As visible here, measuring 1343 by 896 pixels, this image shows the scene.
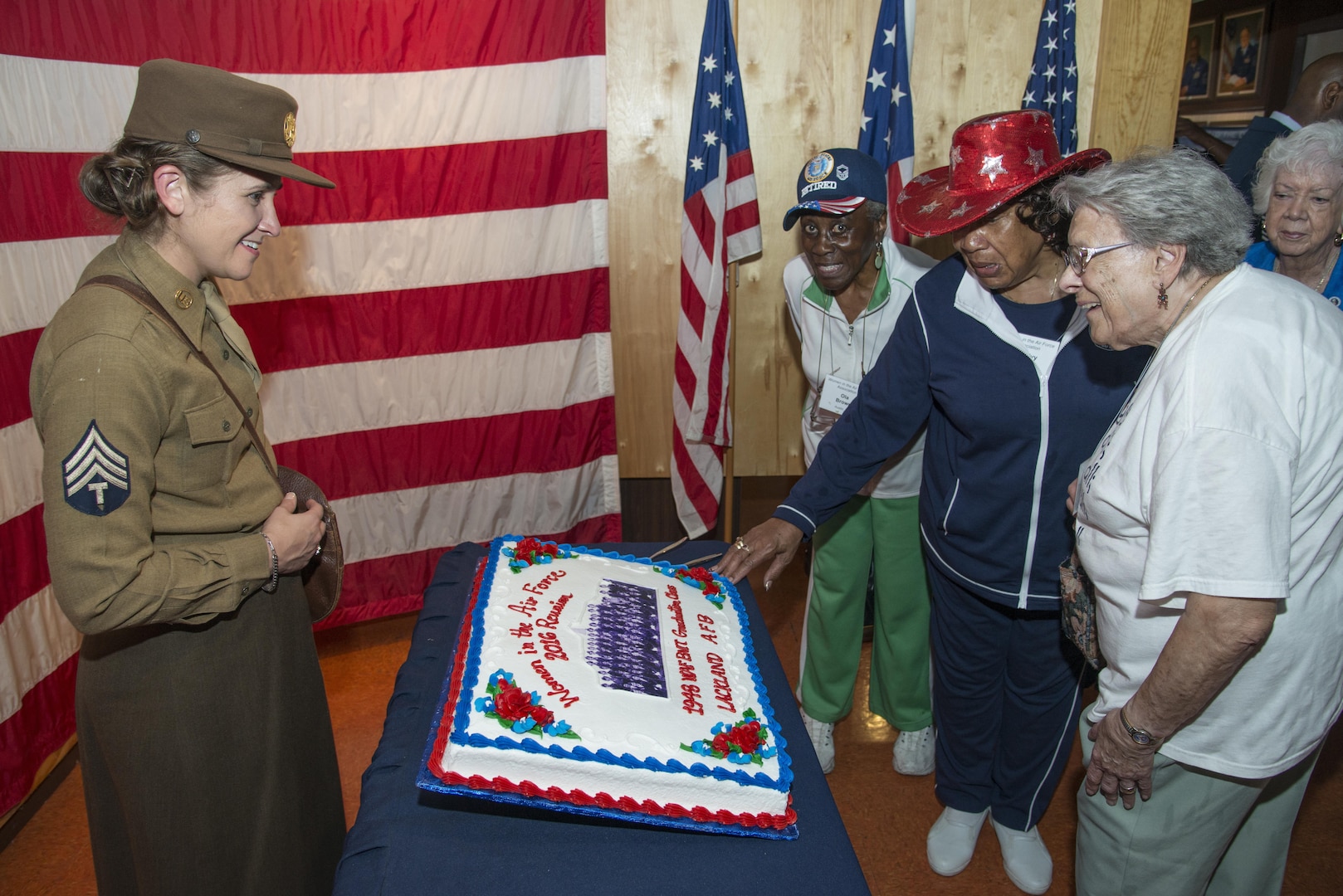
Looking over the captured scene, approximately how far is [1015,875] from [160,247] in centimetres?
236

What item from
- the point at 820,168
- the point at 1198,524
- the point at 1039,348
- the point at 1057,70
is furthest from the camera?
the point at 1057,70

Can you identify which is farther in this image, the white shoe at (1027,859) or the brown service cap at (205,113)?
the white shoe at (1027,859)

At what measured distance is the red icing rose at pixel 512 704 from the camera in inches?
50.9

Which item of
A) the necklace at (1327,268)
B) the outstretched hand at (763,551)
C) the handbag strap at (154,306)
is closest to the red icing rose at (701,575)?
the outstretched hand at (763,551)

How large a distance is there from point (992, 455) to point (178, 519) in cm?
157

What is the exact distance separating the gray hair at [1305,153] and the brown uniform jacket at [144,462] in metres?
2.72

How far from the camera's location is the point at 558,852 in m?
1.26

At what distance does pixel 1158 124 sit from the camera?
3.16 m

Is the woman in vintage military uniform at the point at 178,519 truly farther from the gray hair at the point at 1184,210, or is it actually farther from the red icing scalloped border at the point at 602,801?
the gray hair at the point at 1184,210

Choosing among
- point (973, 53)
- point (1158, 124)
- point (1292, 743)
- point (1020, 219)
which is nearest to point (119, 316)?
point (1020, 219)

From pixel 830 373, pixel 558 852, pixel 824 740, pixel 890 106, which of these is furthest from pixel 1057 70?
pixel 558 852

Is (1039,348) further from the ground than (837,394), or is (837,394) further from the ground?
(1039,348)

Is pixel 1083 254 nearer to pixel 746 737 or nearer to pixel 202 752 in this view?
pixel 746 737

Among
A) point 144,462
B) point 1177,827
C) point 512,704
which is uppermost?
point 144,462
